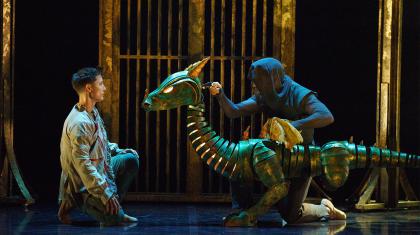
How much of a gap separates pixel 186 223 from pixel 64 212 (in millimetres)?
739

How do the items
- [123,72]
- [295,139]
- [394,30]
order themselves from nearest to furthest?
[295,139] → [394,30] → [123,72]

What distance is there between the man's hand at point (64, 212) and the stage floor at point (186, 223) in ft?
0.19

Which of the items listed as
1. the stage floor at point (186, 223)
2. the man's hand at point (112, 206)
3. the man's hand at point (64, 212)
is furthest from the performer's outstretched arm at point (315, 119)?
the man's hand at point (64, 212)

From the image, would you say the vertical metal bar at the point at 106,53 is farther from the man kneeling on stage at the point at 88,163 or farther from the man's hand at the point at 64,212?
the man's hand at the point at 64,212

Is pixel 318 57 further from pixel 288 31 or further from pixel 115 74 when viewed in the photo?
pixel 115 74

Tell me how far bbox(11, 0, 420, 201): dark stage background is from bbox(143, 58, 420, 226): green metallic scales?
170cm

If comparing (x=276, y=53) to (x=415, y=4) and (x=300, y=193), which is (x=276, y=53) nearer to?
(x=415, y=4)

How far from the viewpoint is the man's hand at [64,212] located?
5.12 m

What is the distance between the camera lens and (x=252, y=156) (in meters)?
5.12

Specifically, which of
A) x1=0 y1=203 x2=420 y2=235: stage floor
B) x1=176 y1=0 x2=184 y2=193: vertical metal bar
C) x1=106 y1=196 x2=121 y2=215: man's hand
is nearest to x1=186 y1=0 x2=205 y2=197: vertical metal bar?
x1=176 y1=0 x2=184 y2=193: vertical metal bar

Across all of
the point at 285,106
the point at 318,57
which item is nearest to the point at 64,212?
the point at 285,106

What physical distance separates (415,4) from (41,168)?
10.6 ft

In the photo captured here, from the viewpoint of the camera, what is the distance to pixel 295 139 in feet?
16.4

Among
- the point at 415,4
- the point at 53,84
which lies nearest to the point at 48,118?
the point at 53,84
